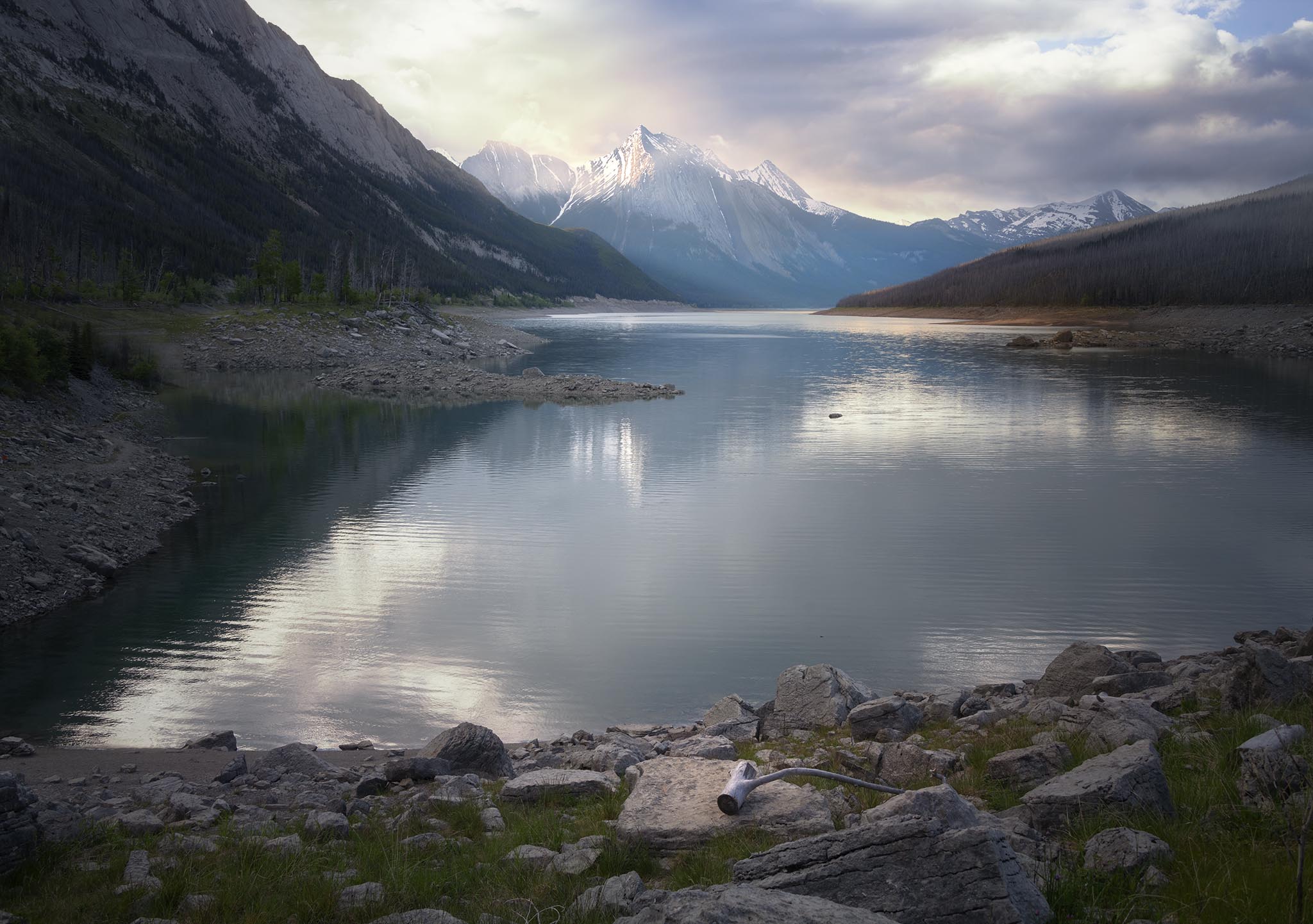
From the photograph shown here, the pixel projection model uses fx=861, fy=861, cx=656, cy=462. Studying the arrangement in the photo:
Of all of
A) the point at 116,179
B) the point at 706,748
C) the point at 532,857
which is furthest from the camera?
the point at 116,179

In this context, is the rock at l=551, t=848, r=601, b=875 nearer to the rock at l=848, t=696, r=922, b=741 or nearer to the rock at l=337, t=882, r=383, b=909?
the rock at l=337, t=882, r=383, b=909

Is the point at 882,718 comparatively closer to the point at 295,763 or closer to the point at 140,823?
the point at 295,763

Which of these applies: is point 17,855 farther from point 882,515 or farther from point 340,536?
point 882,515

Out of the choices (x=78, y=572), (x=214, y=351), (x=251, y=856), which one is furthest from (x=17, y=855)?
(x=214, y=351)

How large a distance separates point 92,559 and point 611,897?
1848 cm

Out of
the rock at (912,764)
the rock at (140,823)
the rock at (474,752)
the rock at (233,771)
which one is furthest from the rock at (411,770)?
the rock at (912,764)

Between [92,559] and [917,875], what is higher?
[917,875]

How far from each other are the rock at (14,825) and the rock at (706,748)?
576 cm

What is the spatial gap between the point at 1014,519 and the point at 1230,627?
8.91 meters

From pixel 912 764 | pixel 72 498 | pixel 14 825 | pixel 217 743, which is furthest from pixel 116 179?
pixel 912 764

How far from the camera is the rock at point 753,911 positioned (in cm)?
454

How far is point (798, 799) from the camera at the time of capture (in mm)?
7109

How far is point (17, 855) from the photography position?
6934 millimetres

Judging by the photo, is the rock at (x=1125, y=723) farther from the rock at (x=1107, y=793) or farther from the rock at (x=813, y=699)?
the rock at (x=813, y=699)
